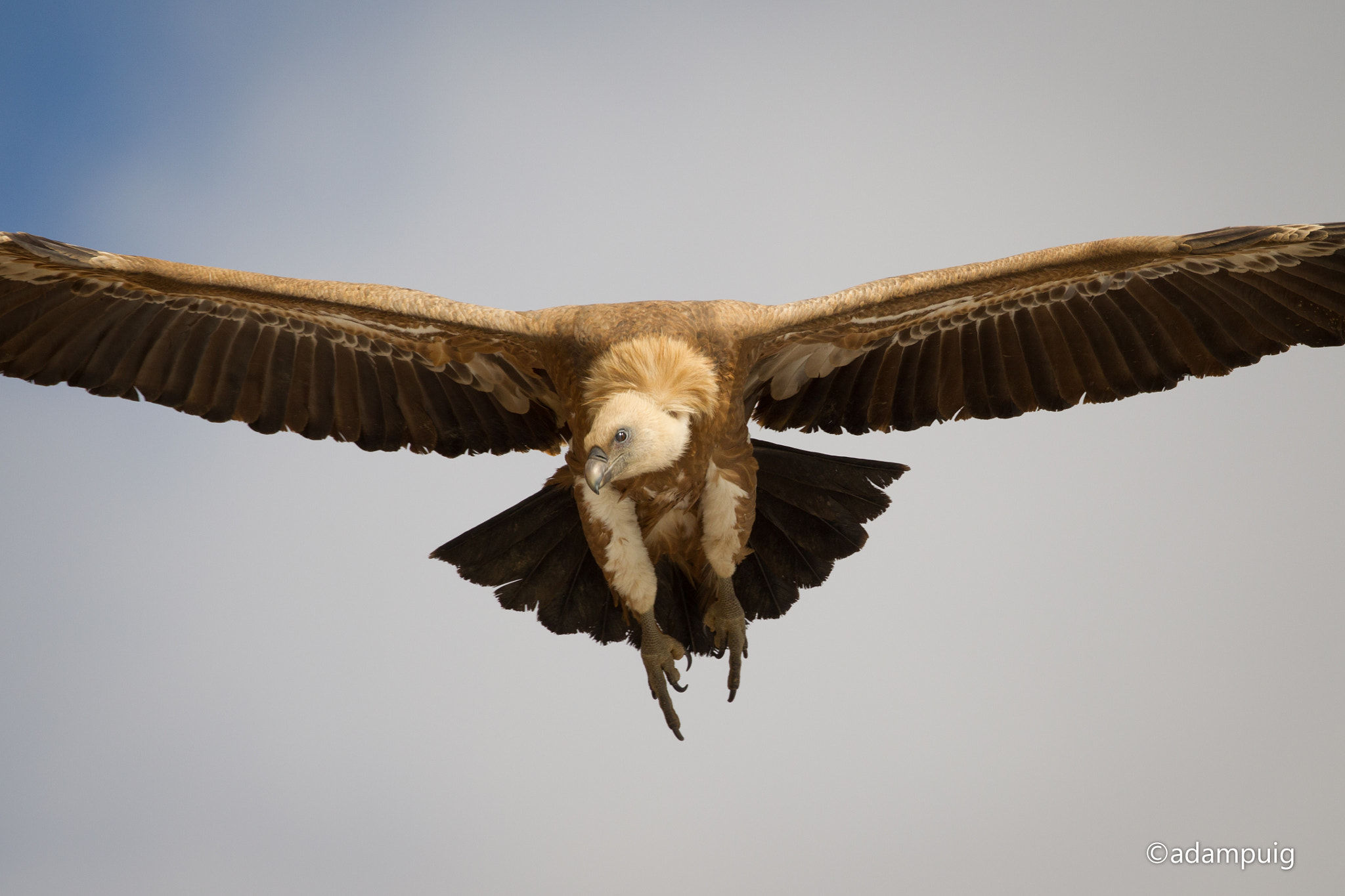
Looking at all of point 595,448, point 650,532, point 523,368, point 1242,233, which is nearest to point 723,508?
point 650,532

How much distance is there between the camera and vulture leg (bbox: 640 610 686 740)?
18.8 feet

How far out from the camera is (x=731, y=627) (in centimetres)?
591

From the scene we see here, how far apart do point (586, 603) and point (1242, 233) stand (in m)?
3.47

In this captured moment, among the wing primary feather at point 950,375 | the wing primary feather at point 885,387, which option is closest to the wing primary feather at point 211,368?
the wing primary feather at point 885,387

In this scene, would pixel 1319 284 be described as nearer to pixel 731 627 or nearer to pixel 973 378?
pixel 973 378

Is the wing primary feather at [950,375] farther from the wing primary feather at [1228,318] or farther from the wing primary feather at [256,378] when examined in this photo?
the wing primary feather at [256,378]

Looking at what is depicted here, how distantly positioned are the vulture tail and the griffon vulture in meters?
0.01

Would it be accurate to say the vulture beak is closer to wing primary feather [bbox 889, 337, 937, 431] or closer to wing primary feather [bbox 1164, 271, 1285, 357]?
wing primary feather [bbox 889, 337, 937, 431]

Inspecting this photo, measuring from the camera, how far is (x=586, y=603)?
602cm

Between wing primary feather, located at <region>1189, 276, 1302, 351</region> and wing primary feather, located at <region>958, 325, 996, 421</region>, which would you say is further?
wing primary feather, located at <region>958, 325, 996, 421</region>

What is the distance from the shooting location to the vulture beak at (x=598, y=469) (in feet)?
16.6

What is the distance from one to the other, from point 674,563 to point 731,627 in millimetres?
425

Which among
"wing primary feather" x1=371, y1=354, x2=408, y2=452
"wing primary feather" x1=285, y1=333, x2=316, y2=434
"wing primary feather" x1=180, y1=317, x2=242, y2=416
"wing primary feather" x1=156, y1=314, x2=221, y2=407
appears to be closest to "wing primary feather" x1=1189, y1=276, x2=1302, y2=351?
"wing primary feather" x1=371, y1=354, x2=408, y2=452

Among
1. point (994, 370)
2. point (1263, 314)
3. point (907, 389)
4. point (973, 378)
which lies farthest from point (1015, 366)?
point (1263, 314)
